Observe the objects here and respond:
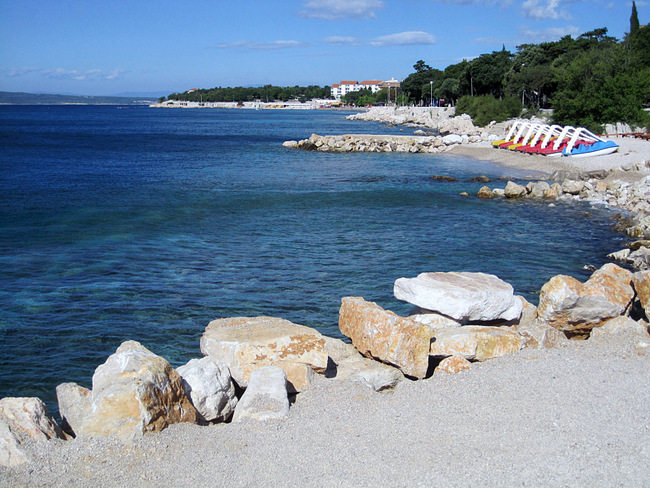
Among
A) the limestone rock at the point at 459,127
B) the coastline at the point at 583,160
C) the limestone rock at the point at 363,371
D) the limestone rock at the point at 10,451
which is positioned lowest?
the limestone rock at the point at 363,371

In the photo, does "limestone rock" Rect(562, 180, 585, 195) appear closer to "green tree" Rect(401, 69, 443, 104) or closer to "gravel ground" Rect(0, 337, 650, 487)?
"gravel ground" Rect(0, 337, 650, 487)

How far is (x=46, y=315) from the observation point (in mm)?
12500

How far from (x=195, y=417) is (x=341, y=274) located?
355 inches

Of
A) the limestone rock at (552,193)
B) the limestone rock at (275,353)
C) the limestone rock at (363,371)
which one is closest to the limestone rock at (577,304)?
the limestone rock at (363,371)

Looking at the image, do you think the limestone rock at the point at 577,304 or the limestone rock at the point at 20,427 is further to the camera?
the limestone rock at the point at 577,304

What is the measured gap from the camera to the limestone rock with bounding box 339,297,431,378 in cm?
823

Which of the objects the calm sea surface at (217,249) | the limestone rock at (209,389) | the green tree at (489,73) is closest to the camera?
the limestone rock at (209,389)

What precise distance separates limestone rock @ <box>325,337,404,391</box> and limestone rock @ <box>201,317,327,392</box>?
0.51 m

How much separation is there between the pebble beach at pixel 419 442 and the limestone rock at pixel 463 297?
1396 millimetres

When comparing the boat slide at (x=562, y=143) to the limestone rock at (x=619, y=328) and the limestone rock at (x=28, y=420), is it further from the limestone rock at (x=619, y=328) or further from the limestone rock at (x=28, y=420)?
the limestone rock at (x=28, y=420)

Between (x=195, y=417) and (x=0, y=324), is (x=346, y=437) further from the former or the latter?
(x=0, y=324)

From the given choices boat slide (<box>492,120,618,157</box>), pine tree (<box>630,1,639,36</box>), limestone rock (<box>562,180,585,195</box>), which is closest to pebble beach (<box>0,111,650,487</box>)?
limestone rock (<box>562,180,585,195</box>)

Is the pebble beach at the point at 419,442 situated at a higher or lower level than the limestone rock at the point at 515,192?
lower

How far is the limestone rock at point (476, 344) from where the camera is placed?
841cm
